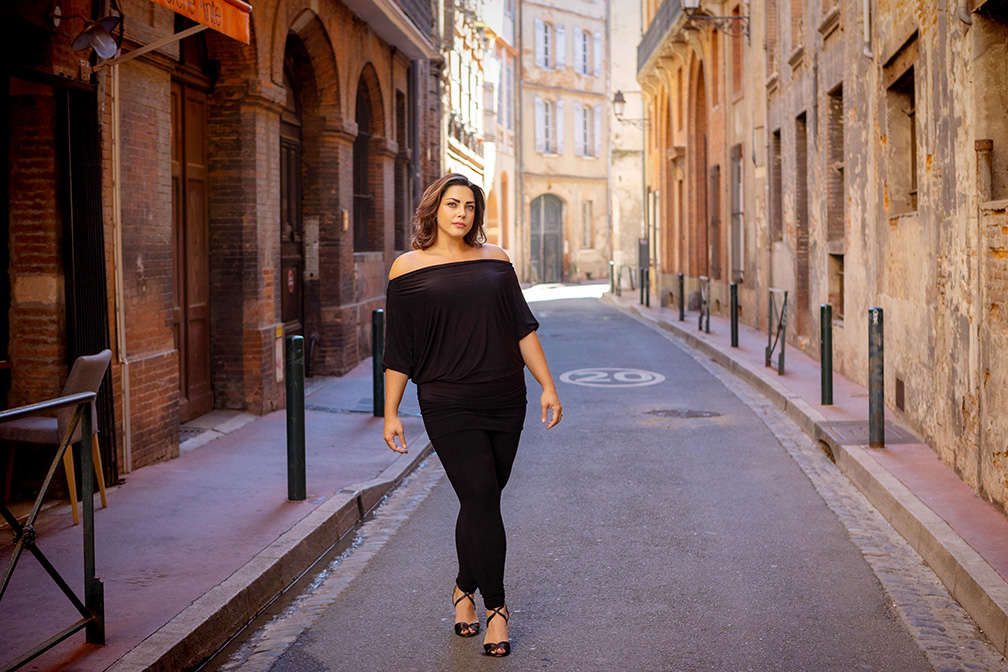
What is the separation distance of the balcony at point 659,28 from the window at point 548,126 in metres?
14.6

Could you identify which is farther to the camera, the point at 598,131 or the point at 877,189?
the point at 598,131

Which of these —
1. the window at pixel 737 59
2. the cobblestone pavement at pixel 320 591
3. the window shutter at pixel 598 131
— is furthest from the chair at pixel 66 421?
the window shutter at pixel 598 131

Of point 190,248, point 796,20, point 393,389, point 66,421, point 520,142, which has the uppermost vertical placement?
point 520,142

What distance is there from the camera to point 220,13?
25.4 feet

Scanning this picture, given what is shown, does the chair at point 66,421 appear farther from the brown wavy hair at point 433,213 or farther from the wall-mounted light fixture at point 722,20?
the wall-mounted light fixture at point 722,20

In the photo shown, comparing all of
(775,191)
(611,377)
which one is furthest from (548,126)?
(611,377)

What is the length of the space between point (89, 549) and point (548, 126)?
46.3 m

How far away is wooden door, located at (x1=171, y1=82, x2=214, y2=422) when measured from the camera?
10.5 metres

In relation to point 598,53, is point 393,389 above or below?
below

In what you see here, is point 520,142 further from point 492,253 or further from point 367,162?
point 492,253

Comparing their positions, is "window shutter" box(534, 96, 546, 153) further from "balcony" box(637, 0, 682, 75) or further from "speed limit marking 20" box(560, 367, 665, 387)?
"speed limit marking 20" box(560, 367, 665, 387)

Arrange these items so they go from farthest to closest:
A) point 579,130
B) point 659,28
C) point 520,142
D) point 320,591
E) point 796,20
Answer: point 579,130, point 520,142, point 659,28, point 796,20, point 320,591

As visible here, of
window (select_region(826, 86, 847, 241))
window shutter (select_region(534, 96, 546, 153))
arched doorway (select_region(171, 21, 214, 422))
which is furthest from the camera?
window shutter (select_region(534, 96, 546, 153))

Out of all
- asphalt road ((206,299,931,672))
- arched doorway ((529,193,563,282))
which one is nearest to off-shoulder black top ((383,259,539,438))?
asphalt road ((206,299,931,672))
